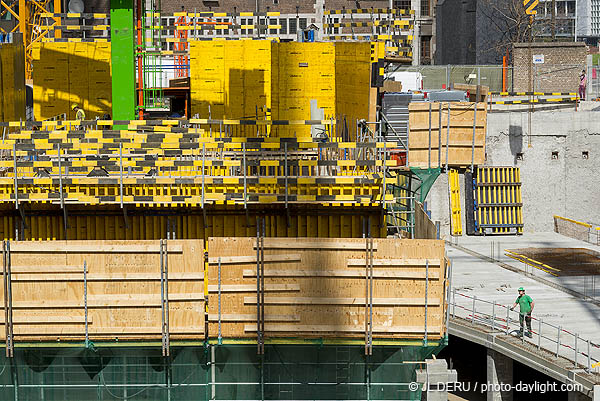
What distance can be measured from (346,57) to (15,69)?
11.9 metres

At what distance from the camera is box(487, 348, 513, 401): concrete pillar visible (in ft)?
91.2

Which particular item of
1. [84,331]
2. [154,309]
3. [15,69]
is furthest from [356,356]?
[15,69]

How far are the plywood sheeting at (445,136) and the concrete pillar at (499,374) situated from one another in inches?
218

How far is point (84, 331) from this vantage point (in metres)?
19.8

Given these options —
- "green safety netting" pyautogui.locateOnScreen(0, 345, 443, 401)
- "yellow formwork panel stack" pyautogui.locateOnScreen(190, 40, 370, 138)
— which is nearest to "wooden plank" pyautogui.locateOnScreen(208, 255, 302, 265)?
"green safety netting" pyautogui.locateOnScreen(0, 345, 443, 401)

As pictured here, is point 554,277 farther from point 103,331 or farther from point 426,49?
point 426,49

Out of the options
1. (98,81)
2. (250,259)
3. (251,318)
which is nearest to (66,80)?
(98,81)

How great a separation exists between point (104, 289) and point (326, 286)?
4347 millimetres

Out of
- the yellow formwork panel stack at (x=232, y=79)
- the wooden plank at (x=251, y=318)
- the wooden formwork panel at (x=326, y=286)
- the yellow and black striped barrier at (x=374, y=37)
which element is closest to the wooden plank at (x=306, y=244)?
the wooden formwork panel at (x=326, y=286)

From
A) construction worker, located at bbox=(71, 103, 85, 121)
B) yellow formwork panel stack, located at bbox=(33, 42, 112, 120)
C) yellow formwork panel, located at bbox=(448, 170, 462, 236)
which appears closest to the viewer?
construction worker, located at bbox=(71, 103, 85, 121)

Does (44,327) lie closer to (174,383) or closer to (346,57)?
(174,383)

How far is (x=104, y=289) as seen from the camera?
19750mm

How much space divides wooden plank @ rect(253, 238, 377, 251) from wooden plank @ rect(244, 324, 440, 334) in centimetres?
158

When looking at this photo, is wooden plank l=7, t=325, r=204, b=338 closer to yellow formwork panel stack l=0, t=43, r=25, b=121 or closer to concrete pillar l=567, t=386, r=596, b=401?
concrete pillar l=567, t=386, r=596, b=401
